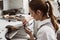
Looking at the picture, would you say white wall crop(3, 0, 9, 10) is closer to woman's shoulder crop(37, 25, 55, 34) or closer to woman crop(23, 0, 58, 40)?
woman crop(23, 0, 58, 40)

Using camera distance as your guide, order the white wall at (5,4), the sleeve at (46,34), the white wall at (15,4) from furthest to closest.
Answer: the white wall at (15,4)
the white wall at (5,4)
the sleeve at (46,34)

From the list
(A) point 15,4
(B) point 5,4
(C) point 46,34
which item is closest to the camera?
(C) point 46,34

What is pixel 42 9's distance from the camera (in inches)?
55.8

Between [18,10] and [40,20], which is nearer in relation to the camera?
[40,20]

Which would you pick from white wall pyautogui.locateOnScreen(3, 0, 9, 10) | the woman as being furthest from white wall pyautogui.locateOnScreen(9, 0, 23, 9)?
the woman

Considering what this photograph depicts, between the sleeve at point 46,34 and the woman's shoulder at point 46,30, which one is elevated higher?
the woman's shoulder at point 46,30

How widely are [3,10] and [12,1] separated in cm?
61

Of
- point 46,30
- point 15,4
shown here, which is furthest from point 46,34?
point 15,4

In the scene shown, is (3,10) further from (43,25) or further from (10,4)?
(43,25)

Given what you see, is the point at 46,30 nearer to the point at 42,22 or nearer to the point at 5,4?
the point at 42,22

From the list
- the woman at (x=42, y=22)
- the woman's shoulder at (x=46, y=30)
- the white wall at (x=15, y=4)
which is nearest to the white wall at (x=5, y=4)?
the white wall at (x=15, y=4)

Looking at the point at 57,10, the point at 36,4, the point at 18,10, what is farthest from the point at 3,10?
the point at 36,4

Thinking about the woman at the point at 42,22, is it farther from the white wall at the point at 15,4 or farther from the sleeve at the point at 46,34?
the white wall at the point at 15,4

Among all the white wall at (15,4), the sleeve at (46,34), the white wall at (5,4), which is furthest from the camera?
the white wall at (15,4)
